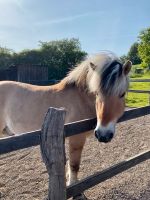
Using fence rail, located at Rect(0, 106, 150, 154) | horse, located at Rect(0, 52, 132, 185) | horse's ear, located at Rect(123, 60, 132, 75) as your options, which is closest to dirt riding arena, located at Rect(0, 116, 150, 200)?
horse, located at Rect(0, 52, 132, 185)

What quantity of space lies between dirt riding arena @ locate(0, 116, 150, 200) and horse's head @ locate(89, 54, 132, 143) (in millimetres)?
1160

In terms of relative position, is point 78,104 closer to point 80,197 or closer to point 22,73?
point 80,197

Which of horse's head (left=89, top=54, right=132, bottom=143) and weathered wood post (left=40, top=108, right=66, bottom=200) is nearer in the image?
weathered wood post (left=40, top=108, right=66, bottom=200)

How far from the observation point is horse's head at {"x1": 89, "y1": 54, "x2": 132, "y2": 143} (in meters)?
2.96

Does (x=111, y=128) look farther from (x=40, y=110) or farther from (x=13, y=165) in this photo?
(x=13, y=165)

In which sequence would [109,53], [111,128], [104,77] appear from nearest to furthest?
[111,128]
[104,77]
[109,53]

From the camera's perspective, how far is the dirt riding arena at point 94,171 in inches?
147

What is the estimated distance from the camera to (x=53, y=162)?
230 centimetres

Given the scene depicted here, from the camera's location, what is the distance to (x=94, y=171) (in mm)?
4551

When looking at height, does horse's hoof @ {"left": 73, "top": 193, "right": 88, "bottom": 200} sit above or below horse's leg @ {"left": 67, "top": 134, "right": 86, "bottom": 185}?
below

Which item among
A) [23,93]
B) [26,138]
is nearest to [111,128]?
[26,138]

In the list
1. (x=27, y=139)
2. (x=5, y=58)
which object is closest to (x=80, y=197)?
(x=27, y=139)

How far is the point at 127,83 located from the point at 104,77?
0.35 metres

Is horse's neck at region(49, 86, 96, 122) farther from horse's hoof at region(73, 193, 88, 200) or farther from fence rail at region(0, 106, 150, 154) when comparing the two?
horse's hoof at region(73, 193, 88, 200)
